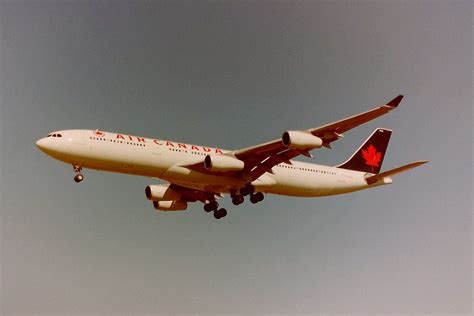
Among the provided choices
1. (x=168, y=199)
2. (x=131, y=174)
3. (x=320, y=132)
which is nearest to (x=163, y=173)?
(x=131, y=174)

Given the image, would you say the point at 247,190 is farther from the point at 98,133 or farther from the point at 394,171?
the point at 98,133

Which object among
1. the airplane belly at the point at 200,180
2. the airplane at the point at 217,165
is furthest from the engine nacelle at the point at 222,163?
the airplane belly at the point at 200,180

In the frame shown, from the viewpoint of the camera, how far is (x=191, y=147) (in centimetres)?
3691

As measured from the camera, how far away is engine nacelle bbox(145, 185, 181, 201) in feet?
136

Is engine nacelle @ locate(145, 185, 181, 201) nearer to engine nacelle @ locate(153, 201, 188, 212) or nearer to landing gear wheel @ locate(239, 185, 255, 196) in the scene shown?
engine nacelle @ locate(153, 201, 188, 212)

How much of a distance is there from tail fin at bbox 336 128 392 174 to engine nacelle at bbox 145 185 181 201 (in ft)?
42.4

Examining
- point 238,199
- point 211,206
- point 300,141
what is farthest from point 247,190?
point 300,141

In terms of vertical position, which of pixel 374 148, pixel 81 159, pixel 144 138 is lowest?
pixel 81 159

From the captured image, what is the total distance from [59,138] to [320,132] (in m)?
15.0

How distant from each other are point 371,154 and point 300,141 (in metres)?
15.6

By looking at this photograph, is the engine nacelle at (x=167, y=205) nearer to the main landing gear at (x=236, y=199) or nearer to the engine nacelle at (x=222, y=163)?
the main landing gear at (x=236, y=199)

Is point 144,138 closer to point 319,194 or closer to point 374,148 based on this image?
point 319,194

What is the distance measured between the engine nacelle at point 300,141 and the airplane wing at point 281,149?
276 millimetres

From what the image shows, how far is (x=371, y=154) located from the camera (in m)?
46.6
